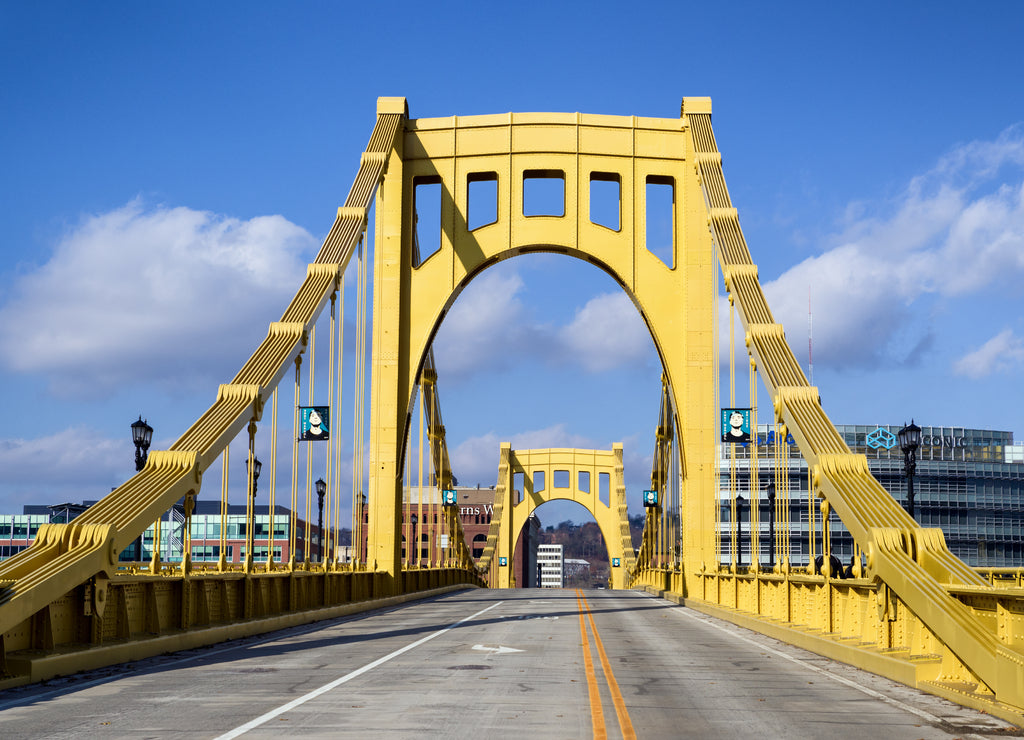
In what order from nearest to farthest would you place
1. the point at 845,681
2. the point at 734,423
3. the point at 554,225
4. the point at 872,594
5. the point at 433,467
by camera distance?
the point at 845,681, the point at 872,594, the point at 734,423, the point at 554,225, the point at 433,467

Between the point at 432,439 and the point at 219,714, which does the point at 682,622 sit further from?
the point at 432,439

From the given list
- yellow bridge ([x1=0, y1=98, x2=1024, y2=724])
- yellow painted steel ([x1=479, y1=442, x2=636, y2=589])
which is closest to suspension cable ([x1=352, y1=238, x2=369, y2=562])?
yellow bridge ([x1=0, y1=98, x2=1024, y2=724])

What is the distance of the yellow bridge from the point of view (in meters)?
13.8

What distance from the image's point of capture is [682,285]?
3894cm

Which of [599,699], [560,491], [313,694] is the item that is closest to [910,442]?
[599,699]

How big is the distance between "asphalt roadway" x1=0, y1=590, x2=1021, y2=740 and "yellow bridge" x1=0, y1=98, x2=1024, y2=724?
2.64 ft

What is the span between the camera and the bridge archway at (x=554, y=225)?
38.2 metres

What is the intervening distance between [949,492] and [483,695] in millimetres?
112281

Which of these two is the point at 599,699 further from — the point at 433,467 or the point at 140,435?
the point at 433,467

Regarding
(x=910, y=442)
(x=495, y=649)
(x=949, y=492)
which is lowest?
(x=495, y=649)

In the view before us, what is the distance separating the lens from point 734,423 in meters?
33.2

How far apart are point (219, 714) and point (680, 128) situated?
108ft

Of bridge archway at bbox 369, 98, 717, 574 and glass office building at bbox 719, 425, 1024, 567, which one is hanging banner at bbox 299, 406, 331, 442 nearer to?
bridge archway at bbox 369, 98, 717, 574

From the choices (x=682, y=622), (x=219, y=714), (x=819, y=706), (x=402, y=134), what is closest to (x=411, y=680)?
(x=219, y=714)
